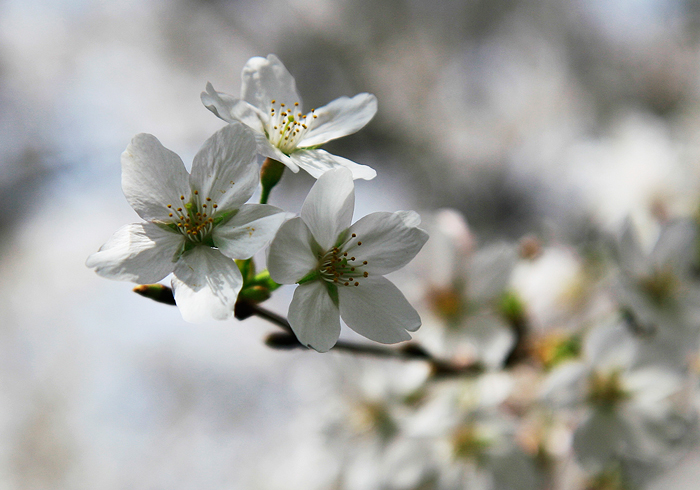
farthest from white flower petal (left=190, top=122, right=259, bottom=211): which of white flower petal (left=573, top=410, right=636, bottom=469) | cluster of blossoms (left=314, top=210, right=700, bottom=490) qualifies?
white flower petal (left=573, top=410, right=636, bottom=469)

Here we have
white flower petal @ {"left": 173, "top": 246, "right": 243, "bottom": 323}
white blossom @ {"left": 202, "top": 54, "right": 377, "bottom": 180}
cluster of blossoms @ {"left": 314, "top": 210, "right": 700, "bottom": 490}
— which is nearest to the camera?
white flower petal @ {"left": 173, "top": 246, "right": 243, "bottom": 323}

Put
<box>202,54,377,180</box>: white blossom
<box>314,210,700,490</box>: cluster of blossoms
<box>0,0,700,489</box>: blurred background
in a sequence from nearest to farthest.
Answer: <box>202,54,377,180</box>: white blossom < <box>314,210,700,490</box>: cluster of blossoms < <box>0,0,700,489</box>: blurred background

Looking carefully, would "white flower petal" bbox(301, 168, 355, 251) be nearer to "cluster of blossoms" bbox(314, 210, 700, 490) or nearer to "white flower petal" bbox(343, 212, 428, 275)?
"white flower petal" bbox(343, 212, 428, 275)

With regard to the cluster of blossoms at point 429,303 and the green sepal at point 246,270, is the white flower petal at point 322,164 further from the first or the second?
the green sepal at point 246,270

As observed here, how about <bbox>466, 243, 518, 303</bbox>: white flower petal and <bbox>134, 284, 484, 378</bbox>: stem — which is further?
<bbox>466, 243, 518, 303</bbox>: white flower petal

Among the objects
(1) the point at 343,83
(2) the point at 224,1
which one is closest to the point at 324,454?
(1) the point at 343,83

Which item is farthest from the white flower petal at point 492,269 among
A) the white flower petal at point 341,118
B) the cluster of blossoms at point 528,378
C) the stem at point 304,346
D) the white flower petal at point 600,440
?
the white flower petal at point 341,118

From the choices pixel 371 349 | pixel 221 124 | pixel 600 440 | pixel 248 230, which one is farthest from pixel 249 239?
pixel 221 124
